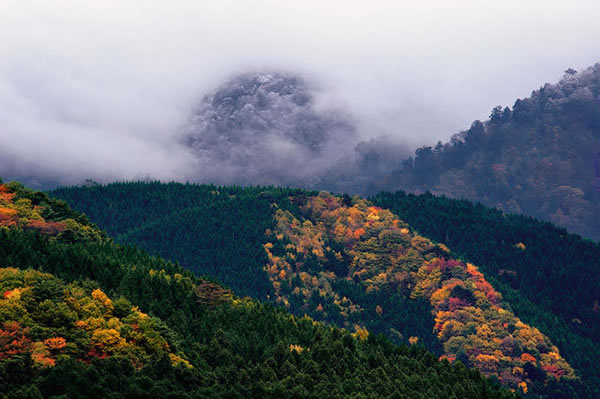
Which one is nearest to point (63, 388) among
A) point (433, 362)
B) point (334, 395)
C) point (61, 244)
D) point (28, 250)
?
point (334, 395)

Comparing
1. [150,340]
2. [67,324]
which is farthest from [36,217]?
[150,340]

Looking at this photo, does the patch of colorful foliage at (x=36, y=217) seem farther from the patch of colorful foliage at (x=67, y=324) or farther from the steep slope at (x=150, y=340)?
the patch of colorful foliage at (x=67, y=324)

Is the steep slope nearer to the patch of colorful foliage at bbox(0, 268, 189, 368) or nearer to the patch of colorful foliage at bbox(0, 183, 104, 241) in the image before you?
the patch of colorful foliage at bbox(0, 268, 189, 368)

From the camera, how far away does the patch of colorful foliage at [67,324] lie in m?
105

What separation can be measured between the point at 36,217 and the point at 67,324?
55072 millimetres

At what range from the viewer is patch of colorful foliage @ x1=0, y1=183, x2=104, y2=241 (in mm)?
158625

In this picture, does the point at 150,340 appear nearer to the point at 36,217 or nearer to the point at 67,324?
the point at 67,324

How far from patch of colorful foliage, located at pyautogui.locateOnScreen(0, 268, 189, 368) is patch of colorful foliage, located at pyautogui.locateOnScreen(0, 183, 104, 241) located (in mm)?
36329

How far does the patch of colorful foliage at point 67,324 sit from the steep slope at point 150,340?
16 centimetres

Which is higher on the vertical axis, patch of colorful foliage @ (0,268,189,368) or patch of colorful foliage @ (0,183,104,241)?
patch of colorful foliage @ (0,183,104,241)

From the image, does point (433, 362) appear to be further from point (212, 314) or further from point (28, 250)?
point (28, 250)

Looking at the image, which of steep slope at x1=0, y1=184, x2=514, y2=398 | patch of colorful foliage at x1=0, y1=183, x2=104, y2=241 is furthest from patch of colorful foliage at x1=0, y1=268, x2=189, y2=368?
patch of colorful foliage at x1=0, y1=183, x2=104, y2=241

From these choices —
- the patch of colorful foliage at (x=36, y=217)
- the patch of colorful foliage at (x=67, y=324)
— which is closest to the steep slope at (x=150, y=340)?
the patch of colorful foliage at (x=67, y=324)

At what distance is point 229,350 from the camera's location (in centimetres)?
12775
